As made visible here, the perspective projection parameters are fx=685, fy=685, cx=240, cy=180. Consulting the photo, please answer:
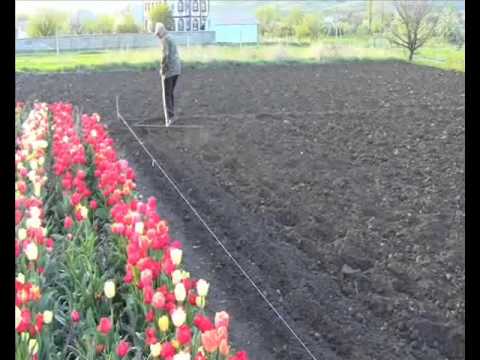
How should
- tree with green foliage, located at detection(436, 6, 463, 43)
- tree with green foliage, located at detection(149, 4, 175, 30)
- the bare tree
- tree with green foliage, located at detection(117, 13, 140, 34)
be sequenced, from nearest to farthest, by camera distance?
tree with green foliage, located at detection(436, 6, 463, 43) < the bare tree < tree with green foliage, located at detection(149, 4, 175, 30) < tree with green foliage, located at detection(117, 13, 140, 34)

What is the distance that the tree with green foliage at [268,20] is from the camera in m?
29.2

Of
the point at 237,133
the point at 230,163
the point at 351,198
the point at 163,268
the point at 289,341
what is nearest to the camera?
the point at 163,268

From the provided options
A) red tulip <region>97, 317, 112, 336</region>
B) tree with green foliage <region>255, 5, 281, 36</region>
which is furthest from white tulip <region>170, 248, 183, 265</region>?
tree with green foliage <region>255, 5, 281, 36</region>

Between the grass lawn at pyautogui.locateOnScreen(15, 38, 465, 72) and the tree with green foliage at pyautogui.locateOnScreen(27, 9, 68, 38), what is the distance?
288 centimetres

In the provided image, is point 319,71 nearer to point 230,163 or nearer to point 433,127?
point 433,127

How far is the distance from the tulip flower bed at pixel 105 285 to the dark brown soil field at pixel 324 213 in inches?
29.2

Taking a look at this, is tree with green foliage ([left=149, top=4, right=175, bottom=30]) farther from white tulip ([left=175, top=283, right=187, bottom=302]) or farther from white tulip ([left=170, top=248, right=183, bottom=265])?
white tulip ([left=175, top=283, right=187, bottom=302])

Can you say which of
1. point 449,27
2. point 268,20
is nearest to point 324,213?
point 449,27

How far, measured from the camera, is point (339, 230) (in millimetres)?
4781

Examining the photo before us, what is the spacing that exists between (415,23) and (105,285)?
→ 2133 cm

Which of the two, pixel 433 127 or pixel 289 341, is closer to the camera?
pixel 289 341

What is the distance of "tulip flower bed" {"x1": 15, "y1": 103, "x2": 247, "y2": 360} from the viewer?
2.20m

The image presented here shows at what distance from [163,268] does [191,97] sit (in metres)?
9.47
